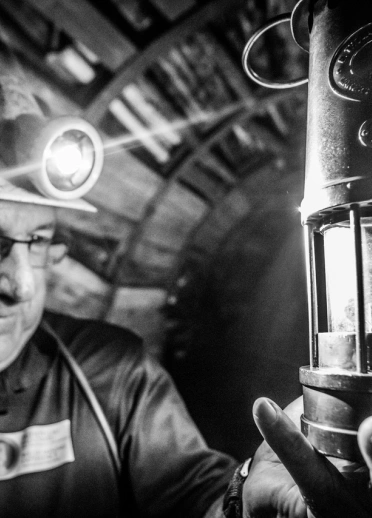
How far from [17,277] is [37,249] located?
20 cm

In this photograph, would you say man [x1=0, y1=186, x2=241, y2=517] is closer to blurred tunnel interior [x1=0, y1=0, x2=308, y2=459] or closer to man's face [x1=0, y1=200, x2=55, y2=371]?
man's face [x1=0, y1=200, x2=55, y2=371]

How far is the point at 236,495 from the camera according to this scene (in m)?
1.69

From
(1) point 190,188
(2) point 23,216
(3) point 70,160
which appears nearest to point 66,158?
(3) point 70,160

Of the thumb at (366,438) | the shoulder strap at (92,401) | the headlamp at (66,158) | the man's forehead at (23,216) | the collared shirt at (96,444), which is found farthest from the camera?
the shoulder strap at (92,401)

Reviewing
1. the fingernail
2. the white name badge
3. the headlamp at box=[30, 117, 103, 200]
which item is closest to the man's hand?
the fingernail

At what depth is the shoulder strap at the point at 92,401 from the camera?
248 cm

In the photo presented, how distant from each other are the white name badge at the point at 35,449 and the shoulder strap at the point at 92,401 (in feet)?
0.55

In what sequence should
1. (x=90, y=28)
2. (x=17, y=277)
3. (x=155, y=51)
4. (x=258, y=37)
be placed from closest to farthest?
1. (x=258, y=37)
2. (x=17, y=277)
3. (x=90, y=28)
4. (x=155, y=51)

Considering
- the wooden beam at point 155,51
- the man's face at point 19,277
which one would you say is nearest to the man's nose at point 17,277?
the man's face at point 19,277

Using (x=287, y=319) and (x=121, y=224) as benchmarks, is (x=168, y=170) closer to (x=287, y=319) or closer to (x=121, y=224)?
(x=121, y=224)

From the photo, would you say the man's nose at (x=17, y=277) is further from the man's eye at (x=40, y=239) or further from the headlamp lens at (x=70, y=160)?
the headlamp lens at (x=70, y=160)

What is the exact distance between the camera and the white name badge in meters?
2.24

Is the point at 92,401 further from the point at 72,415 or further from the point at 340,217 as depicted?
the point at 340,217

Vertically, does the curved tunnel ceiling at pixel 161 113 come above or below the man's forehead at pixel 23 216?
above
